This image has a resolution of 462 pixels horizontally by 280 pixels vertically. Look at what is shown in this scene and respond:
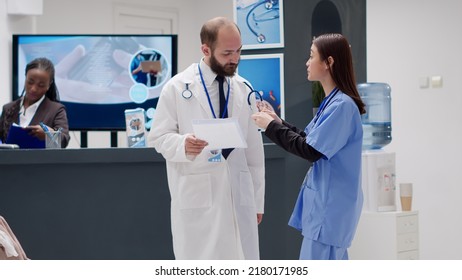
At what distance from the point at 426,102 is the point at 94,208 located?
3.70 meters

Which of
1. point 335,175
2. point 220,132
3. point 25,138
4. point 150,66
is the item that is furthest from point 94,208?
point 150,66

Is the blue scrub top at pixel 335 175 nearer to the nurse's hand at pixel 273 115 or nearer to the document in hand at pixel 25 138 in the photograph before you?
the nurse's hand at pixel 273 115

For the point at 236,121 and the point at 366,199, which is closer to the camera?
the point at 236,121

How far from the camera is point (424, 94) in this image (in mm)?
6992

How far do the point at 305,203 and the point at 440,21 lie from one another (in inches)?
168

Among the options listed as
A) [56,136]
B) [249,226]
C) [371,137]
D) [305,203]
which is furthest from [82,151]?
[371,137]

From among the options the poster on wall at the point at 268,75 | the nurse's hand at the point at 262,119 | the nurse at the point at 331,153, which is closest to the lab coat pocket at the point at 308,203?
the nurse at the point at 331,153

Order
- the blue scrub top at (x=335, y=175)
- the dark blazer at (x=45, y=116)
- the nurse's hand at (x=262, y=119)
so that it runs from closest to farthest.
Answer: the blue scrub top at (x=335, y=175) < the nurse's hand at (x=262, y=119) < the dark blazer at (x=45, y=116)

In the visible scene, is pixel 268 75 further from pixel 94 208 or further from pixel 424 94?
pixel 424 94

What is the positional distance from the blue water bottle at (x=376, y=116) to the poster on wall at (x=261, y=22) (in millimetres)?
897

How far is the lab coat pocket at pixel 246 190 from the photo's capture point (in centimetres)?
338

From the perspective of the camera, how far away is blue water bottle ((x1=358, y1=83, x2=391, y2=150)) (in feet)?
17.2

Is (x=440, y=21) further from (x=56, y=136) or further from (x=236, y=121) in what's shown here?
(x=236, y=121)

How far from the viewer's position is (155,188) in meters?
4.32
